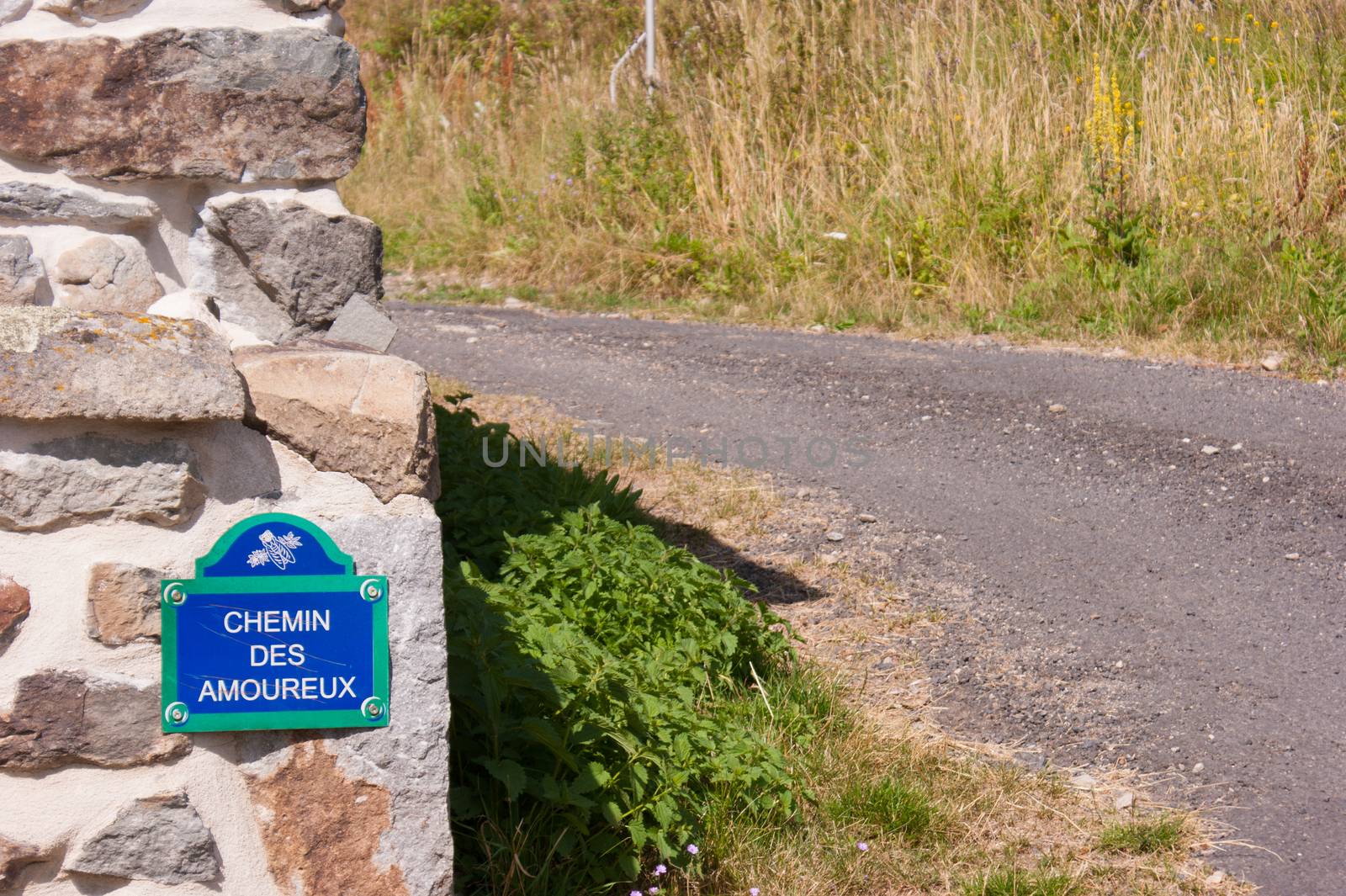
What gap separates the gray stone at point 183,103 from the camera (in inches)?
79.7

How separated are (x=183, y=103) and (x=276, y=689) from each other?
938 millimetres

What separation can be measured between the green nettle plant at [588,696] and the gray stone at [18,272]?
941mm

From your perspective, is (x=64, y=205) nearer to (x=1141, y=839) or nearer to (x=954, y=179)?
(x=1141, y=839)

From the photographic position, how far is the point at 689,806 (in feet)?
8.36

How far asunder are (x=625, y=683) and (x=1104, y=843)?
1004mm

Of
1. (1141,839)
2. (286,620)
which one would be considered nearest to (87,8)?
(286,620)

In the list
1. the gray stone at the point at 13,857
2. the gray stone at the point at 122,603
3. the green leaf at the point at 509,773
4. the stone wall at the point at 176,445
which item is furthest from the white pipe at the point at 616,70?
the gray stone at the point at 13,857

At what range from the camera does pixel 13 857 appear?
1810 millimetres

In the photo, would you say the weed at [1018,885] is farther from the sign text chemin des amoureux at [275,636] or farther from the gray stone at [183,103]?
the gray stone at [183,103]

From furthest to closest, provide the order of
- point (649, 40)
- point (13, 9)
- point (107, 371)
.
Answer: point (649, 40) → point (13, 9) → point (107, 371)

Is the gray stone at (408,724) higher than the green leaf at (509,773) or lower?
higher

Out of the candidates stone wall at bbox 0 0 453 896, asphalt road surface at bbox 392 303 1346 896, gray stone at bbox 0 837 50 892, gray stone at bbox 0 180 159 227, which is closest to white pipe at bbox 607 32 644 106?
asphalt road surface at bbox 392 303 1346 896

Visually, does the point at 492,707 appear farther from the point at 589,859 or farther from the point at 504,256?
A: the point at 504,256

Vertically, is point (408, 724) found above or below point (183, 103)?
below
